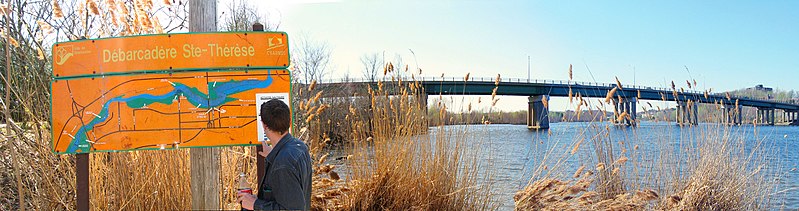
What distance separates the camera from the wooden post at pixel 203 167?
3.16 metres

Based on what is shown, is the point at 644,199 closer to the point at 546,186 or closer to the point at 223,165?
the point at 546,186

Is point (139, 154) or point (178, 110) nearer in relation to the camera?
point (178, 110)

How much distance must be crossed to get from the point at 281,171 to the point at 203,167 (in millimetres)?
860

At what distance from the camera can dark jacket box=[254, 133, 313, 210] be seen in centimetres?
254

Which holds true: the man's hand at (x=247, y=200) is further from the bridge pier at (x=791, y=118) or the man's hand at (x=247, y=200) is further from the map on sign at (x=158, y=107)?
the bridge pier at (x=791, y=118)

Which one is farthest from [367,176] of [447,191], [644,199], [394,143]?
[644,199]

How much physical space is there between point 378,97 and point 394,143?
72 cm

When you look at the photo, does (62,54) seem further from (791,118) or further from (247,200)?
(791,118)

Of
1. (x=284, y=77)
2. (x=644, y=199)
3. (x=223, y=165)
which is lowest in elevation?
(x=644, y=199)

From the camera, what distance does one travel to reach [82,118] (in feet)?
10.7

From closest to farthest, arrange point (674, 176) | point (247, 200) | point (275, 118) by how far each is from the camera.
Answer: point (275, 118), point (247, 200), point (674, 176)

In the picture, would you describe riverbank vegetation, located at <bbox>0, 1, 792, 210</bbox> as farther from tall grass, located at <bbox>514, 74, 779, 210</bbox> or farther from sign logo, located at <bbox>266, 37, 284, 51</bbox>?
sign logo, located at <bbox>266, 37, 284, 51</bbox>

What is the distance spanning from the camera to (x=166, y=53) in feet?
10.5

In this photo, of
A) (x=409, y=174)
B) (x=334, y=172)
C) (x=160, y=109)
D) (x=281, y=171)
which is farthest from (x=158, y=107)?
(x=409, y=174)
